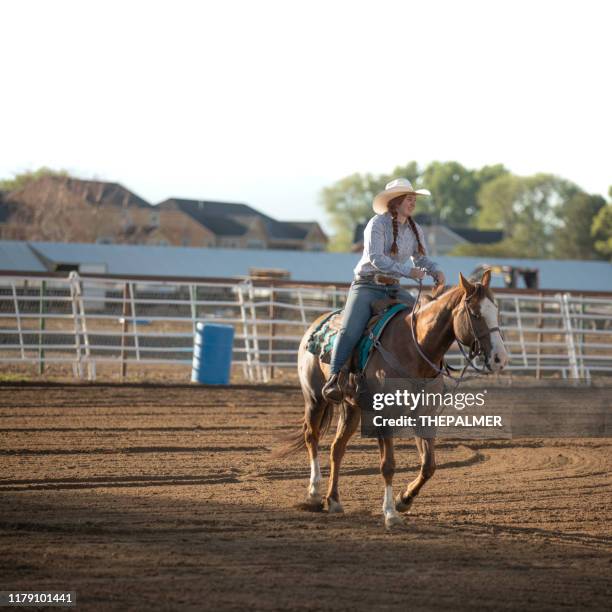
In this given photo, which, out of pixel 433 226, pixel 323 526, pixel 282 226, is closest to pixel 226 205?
pixel 282 226

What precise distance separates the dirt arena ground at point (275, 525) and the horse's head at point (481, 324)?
1.30 meters

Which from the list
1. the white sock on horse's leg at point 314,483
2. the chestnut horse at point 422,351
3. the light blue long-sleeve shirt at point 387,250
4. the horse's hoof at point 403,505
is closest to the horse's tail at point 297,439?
the chestnut horse at point 422,351

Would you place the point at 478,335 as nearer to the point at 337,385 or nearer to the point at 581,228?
the point at 337,385

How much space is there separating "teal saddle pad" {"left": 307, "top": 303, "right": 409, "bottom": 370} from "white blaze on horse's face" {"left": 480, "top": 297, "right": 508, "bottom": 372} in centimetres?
100

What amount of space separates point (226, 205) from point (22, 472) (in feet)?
302

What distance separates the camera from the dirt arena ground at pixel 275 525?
546cm

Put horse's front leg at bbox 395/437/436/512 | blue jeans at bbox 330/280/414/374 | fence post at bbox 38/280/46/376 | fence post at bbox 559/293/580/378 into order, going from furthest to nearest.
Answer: fence post at bbox 559/293/580/378, fence post at bbox 38/280/46/376, blue jeans at bbox 330/280/414/374, horse's front leg at bbox 395/437/436/512

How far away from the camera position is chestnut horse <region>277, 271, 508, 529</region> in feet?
23.5

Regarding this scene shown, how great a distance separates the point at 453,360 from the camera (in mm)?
21594

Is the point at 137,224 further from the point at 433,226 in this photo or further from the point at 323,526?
the point at 323,526

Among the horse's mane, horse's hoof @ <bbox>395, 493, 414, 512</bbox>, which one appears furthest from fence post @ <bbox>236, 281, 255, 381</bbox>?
horse's hoof @ <bbox>395, 493, 414, 512</bbox>

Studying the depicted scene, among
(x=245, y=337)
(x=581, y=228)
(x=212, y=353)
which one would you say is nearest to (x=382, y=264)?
(x=212, y=353)

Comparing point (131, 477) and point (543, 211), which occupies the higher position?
point (543, 211)

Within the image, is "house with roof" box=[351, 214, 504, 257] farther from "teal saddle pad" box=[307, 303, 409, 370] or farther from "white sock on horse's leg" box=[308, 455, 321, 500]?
"white sock on horse's leg" box=[308, 455, 321, 500]
